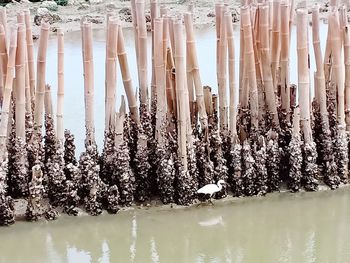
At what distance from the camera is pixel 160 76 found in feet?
21.3

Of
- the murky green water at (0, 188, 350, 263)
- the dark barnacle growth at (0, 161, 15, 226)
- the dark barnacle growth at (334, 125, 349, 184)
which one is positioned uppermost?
the dark barnacle growth at (334, 125, 349, 184)

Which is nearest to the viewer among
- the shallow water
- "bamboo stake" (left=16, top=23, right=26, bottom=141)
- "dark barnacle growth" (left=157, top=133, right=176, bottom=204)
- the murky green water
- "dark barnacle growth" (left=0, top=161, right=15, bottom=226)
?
the murky green water

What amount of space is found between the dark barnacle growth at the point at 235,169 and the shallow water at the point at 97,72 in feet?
5.87

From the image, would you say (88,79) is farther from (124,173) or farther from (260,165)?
(260,165)

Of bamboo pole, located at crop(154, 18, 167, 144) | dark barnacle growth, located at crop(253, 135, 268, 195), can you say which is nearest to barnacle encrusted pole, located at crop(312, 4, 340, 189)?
dark barnacle growth, located at crop(253, 135, 268, 195)

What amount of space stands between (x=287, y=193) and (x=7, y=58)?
9.59 feet

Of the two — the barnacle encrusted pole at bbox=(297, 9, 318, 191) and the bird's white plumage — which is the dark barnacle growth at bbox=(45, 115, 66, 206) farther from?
the barnacle encrusted pole at bbox=(297, 9, 318, 191)

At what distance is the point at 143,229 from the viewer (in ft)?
20.9

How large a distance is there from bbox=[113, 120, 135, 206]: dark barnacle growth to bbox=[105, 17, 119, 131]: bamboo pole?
0.53ft

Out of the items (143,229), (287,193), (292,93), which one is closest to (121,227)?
(143,229)

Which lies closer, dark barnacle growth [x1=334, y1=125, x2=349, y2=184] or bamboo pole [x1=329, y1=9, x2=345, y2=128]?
bamboo pole [x1=329, y1=9, x2=345, y2=128]

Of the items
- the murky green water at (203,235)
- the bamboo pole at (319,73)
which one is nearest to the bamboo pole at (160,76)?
the murky green water at (203,235)

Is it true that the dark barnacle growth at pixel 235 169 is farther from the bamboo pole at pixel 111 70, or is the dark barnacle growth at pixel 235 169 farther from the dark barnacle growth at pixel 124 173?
the bamboo pole at pixel 111 70

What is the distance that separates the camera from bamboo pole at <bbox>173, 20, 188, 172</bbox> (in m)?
6.30
